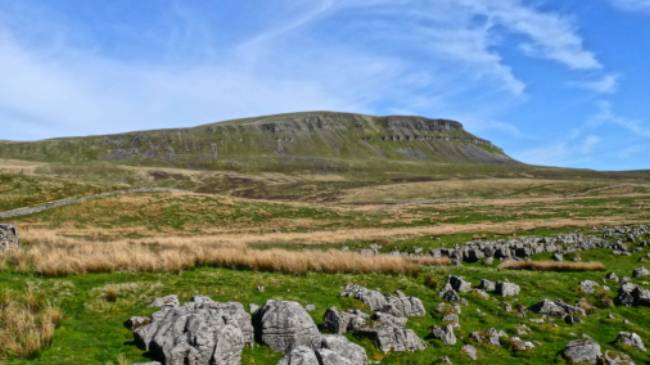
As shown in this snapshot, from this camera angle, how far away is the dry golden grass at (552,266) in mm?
28969

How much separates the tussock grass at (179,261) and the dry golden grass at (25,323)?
493 centimetres

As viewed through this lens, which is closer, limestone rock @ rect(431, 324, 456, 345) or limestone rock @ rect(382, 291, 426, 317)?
limestone rock @ rect(431, 324, 456, 345)

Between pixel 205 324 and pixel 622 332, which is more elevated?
pixel 205 324

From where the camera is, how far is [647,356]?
1520 cm

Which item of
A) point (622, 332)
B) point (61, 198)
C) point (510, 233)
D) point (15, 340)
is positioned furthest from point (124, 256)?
point (61, 198)

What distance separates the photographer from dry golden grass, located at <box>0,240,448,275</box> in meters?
20.9

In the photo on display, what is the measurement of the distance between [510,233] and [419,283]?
110ft

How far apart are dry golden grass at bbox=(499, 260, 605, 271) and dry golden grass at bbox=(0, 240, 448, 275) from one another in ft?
31.9

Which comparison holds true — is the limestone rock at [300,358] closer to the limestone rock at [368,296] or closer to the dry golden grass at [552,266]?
the limestone rock at [368,296]

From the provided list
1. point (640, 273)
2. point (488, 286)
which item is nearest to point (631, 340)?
point (488, 286)

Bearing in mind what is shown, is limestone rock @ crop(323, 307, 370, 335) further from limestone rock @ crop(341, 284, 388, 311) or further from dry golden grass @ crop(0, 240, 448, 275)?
dry golden grass @ crop(0, 240, 448, 275)

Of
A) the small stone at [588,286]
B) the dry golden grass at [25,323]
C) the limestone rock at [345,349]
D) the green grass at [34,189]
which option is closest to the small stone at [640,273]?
the small stone at [588,286]

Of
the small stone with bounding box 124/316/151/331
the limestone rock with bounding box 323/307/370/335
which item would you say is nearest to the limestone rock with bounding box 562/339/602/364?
the limestone rock with bounding box 323/307/370/335

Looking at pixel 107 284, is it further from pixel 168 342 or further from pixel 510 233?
pixel 510 233
